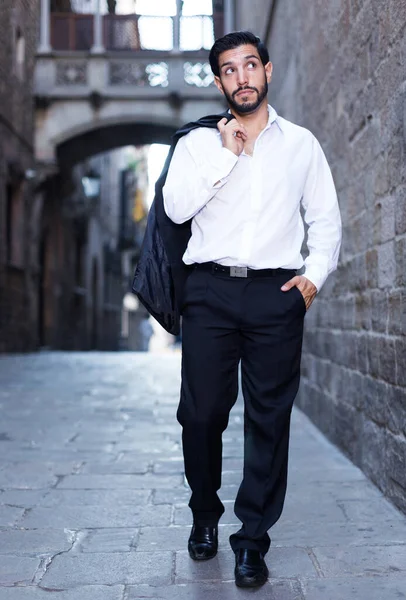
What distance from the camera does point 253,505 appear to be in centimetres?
260

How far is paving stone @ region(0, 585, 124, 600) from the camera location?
7.98ft

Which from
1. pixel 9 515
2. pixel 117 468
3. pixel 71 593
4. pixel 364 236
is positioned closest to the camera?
pixel 71 593

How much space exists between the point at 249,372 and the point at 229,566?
2.18 feet

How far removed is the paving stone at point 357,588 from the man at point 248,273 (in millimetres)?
175

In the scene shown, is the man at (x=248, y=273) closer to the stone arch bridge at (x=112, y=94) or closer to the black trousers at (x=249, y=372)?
the black trousers at (x=249, y=372)

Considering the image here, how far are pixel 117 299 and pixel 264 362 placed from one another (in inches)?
Answer: 1293

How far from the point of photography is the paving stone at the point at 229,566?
2.63 m

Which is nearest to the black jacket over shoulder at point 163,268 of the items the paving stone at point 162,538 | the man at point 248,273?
the man at point 248,273

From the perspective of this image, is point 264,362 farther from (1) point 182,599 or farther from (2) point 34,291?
(2) point 34,291

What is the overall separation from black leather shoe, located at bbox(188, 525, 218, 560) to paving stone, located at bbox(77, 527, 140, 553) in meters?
0.20

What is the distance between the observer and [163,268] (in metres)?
2.76

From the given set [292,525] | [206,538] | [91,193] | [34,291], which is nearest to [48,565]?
[206,538]

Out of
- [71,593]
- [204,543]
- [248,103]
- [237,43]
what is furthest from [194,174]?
[71,593]

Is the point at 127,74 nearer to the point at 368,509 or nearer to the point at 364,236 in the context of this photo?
the point at 364,236
